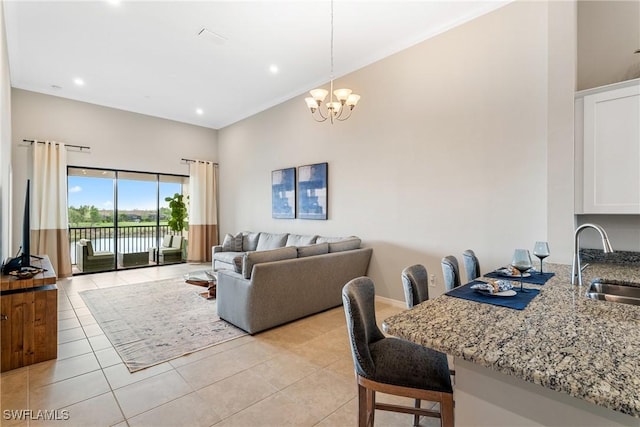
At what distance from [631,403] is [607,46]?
3.45 m

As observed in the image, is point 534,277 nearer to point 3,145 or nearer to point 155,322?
point 155,322

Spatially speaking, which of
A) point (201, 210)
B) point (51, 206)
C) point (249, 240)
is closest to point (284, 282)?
point (249, 240)

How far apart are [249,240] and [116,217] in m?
3.12

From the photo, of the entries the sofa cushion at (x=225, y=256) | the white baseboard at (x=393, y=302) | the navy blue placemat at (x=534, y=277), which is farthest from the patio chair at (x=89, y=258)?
the navy blue placemat at (x=534, y=277)

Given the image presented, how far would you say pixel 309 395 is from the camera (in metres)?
2.18

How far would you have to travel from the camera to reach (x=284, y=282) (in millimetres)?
3430

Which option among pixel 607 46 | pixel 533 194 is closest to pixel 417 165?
pixel 533 194

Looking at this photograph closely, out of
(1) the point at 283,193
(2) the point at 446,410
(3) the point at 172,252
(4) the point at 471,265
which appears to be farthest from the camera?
(3) the point at 172,252

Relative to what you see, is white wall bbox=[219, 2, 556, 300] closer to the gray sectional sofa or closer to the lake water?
the gray sectional sofa

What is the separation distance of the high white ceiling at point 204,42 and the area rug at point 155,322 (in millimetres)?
3721

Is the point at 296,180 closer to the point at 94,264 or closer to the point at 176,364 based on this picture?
the point at 176,364

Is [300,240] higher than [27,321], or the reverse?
[300,240]

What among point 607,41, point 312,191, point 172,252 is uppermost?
point 607,41

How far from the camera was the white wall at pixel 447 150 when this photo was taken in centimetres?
312
